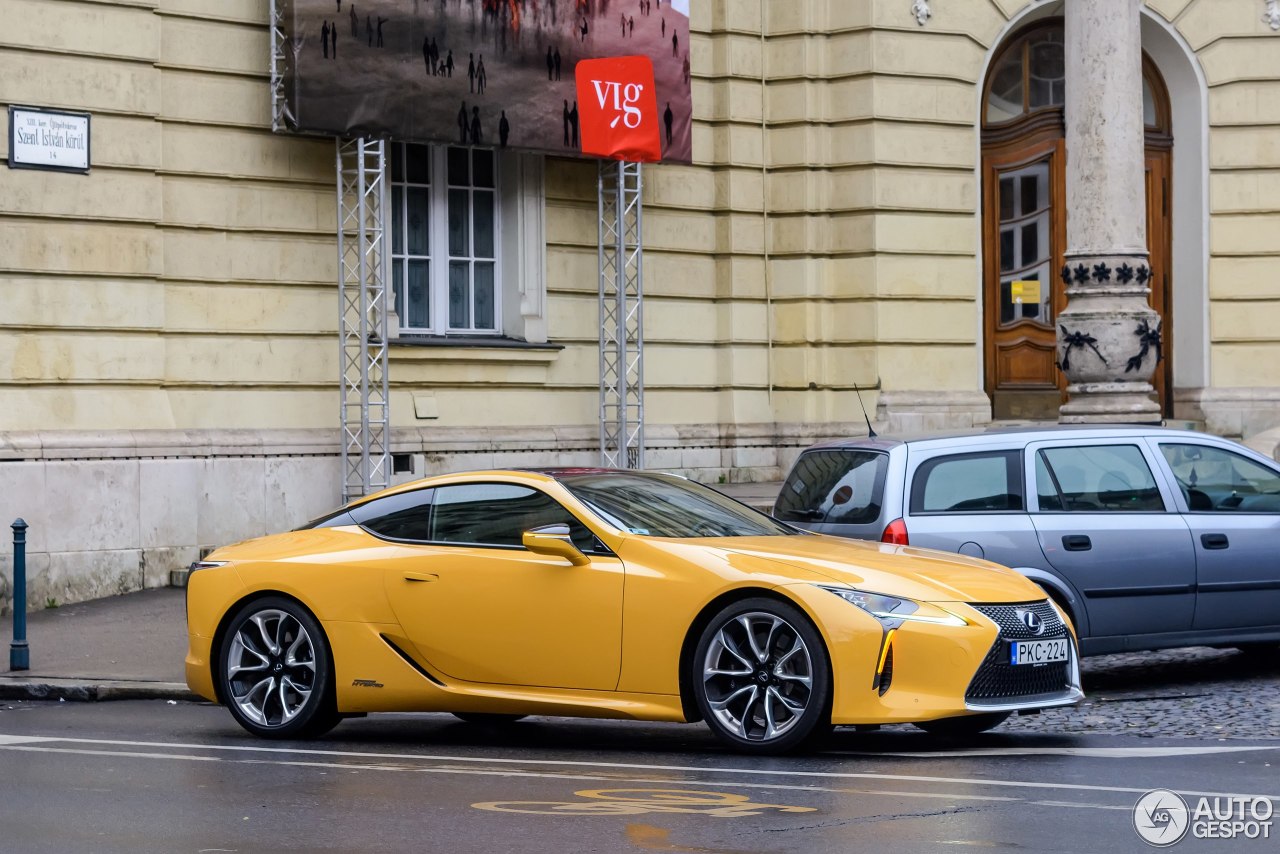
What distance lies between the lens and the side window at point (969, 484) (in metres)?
10.8

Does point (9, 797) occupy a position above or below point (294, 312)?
below

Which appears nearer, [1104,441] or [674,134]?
[1104,441]

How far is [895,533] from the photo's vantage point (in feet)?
34.9

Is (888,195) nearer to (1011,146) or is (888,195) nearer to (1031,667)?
(1011,146)

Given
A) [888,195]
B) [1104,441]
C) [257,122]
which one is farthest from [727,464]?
[1104,441]

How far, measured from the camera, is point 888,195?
20891 millimetres

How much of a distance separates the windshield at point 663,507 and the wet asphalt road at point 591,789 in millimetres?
1041

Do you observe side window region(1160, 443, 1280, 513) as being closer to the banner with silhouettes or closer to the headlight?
the headlight

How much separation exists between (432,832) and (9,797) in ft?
6.70

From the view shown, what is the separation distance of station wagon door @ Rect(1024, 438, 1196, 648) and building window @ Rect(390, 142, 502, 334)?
31.6 feet

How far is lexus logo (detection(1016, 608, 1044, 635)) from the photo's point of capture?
875cm

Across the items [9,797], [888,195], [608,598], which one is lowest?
[9,797]

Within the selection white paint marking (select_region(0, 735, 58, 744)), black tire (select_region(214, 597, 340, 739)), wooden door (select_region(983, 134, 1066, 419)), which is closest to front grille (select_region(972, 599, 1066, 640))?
black tire (select_region(214, 597, 340, 739))

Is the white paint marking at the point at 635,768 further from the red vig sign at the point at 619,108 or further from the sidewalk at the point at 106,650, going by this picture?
the red vig sign at the point at 619,108
